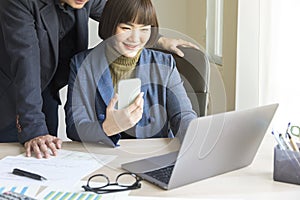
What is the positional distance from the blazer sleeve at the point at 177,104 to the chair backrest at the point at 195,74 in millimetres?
28

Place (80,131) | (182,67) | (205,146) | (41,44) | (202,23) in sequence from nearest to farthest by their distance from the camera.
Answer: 1. (205,146)
2. (80,131)
3. (41,44)
4. (182,67)
5. (202,23)

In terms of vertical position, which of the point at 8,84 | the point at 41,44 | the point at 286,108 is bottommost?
the point at 286,108

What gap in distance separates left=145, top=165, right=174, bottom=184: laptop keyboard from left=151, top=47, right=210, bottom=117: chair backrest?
0.44m

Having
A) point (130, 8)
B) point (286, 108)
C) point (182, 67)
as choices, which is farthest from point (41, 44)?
point (286, 108)

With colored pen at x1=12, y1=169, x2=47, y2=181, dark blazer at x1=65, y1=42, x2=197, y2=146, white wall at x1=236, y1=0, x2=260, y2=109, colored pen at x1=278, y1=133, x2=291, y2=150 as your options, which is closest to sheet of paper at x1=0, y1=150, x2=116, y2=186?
colored pen at x1=12, y1=169, x2=47, y2=181

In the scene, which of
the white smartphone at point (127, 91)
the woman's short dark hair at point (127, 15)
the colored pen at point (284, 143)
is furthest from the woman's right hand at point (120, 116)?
the colored pen at point (284, 143)

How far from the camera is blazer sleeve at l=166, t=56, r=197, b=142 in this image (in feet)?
5.33

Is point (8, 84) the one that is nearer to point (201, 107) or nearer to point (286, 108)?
point (201, 107)

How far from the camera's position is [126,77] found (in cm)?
153

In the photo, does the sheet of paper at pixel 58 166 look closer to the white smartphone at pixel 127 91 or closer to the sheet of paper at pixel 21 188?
the sheet of paper at pixel 21 188

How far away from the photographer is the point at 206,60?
1785 millimetres

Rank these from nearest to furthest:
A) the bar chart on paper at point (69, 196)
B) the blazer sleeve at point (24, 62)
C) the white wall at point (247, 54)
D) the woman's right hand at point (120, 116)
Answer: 1. the bar chart on paper at point (69, 196)
2. the woman's right hand at point (120, 116)
3. the blazer sleeve at point (24, 62)
4. the white wall at point (247, 54)

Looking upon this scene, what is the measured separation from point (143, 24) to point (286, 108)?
2.15 feet

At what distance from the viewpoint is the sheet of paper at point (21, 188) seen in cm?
111
